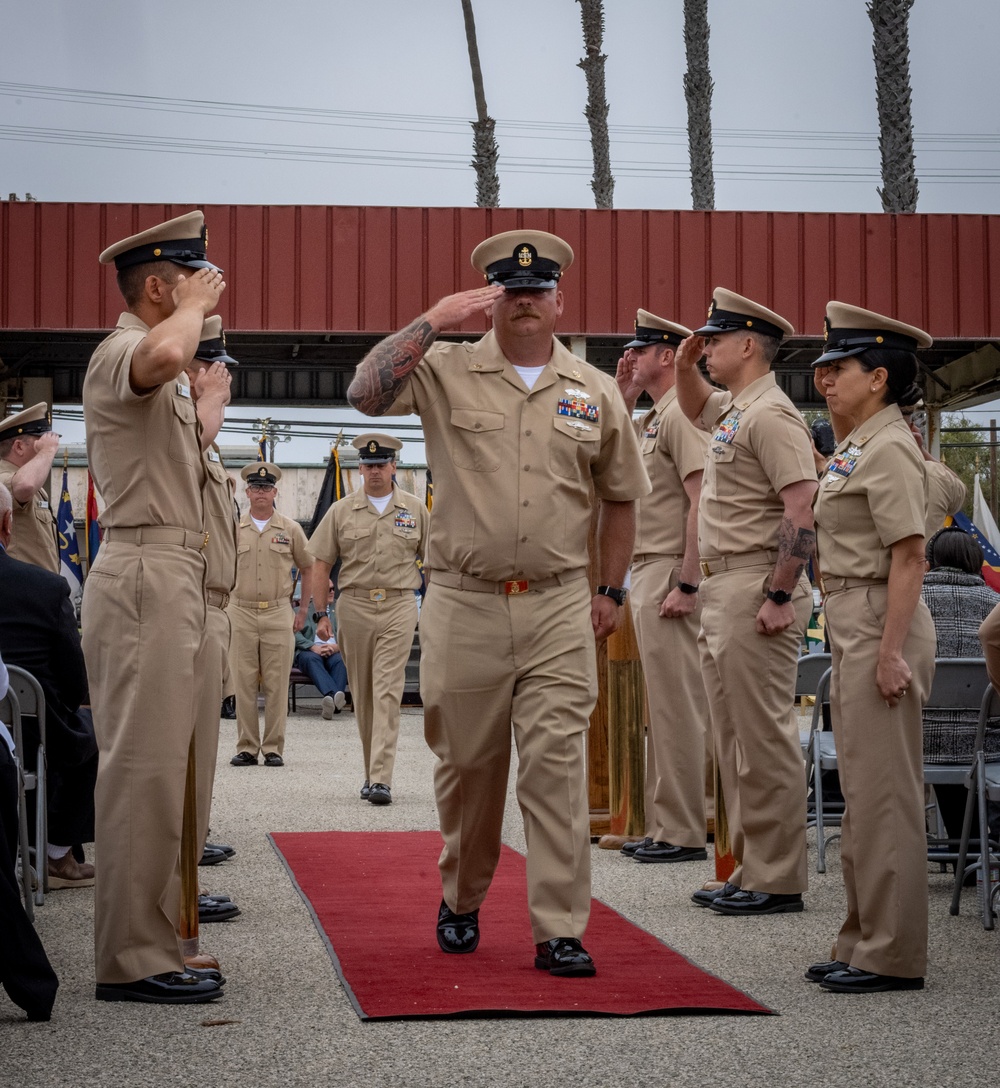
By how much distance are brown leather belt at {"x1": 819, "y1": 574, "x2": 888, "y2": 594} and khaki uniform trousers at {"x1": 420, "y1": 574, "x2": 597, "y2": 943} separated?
762 mm

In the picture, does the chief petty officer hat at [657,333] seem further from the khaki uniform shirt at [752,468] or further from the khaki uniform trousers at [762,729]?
the khaki uniform trousers at [762,729]

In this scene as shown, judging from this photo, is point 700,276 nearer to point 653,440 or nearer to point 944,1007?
point 653,440

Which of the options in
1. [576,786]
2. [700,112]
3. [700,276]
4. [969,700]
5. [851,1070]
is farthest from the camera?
[700,112]

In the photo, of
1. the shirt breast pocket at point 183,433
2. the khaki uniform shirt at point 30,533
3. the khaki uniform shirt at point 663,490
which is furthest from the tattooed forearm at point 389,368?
the khaki uniform shirt at point 30,533

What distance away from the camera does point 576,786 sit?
4.74 meters

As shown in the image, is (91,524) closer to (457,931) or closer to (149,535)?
(457,931)

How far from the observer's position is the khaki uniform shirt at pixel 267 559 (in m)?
11.7

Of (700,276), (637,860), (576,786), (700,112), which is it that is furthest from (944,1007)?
(700,112)

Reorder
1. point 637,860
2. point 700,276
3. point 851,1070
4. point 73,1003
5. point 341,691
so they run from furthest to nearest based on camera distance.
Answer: point 700,276, point 341,691, point 637,860, point 73,1003, point 851,1070

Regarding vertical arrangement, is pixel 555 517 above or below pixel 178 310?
below

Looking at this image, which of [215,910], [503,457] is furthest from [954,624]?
[215,910]

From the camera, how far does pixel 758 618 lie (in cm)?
577

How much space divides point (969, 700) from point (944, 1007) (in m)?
1.91

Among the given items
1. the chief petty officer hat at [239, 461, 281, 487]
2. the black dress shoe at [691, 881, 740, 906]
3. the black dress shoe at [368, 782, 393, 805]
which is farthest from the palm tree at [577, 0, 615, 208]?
the black dress shoe at [691, 881, 740, 906]
